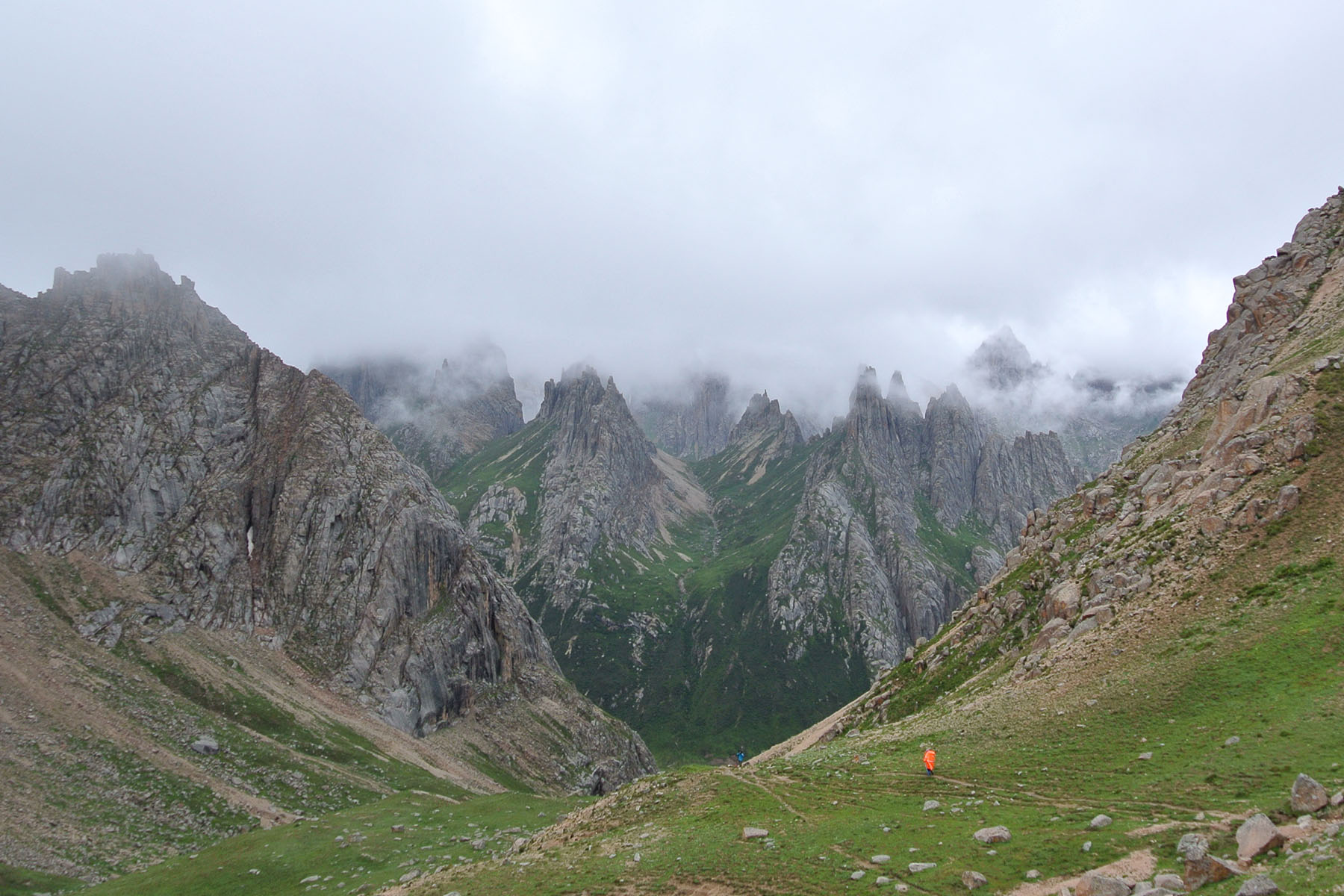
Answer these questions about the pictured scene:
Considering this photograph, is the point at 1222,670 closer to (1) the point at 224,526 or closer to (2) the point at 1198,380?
(2) the point at 1198,380

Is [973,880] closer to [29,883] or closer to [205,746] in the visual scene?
[29,883]

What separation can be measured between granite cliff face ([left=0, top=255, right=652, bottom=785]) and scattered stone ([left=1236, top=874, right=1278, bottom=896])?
151130 millimetres

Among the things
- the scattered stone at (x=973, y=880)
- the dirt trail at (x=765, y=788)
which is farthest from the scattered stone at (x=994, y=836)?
the dirt trail at (x=765, y=788)

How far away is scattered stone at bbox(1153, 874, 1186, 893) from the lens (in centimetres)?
2005

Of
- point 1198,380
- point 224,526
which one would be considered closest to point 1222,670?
point 1198,380

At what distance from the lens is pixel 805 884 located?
91.5ft

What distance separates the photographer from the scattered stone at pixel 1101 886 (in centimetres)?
2077

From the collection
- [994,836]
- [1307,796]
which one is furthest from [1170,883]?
[994,836]

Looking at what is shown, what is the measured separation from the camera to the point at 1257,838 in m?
21.2

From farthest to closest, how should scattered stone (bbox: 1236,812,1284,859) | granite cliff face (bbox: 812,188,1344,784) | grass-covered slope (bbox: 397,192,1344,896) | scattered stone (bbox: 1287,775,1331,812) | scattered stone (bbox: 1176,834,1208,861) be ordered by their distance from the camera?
granite cliff face (bbox: 812,188,1344,784), grass-covered slope (bbox: 397,192,1344,896), scattered stone (bbox: 1287,775,1331,812), scattered stone (bbox: 1176,834,1208,861), scattered stone (bbox: 1236,812,1284,859)

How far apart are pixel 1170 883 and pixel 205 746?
392 ft

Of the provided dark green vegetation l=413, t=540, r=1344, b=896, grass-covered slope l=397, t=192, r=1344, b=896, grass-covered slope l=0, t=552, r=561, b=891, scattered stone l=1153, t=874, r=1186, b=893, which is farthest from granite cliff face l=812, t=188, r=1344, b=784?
grass-covered slope l=0, t=552, r=561, b=891

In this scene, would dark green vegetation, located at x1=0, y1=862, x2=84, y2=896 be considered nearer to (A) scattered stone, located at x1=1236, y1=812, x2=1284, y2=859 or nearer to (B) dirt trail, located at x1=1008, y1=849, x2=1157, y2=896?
(B) dirt trail, located at x1=1008, y1=849, x2=1157, y2=896

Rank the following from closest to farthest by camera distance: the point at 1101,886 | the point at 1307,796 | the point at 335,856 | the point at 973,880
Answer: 1. the point at 1101,886
2. the point at 1307,796
3. the point at 973,880
4. the point at 335,856
